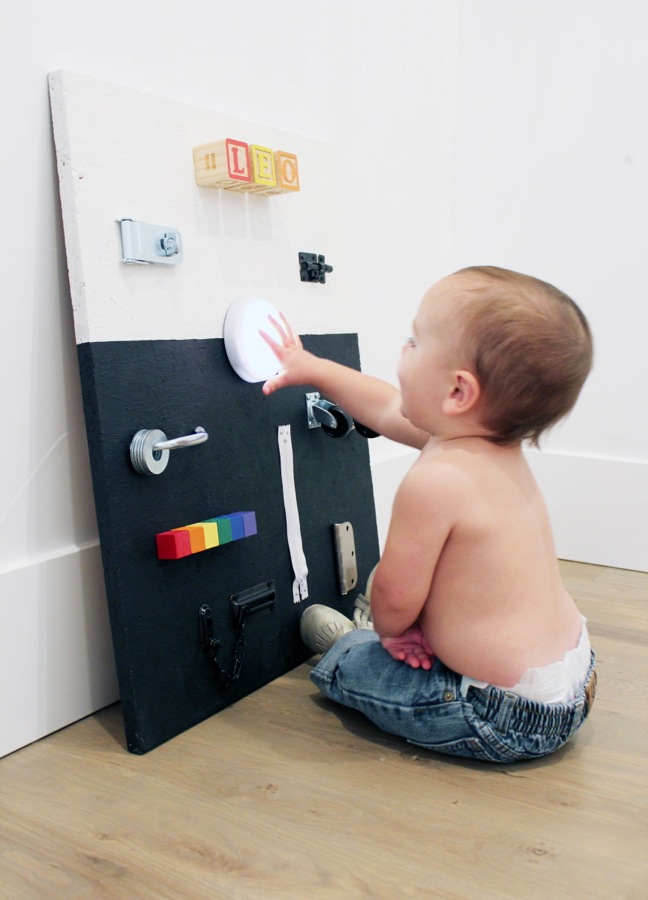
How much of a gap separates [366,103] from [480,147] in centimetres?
35

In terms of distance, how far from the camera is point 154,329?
108 centimetres

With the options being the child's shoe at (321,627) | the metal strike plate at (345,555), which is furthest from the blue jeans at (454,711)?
the metal strike plate at (345,555)

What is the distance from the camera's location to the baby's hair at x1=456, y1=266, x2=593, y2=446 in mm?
903

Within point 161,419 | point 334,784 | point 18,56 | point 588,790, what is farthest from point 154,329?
point 588,790

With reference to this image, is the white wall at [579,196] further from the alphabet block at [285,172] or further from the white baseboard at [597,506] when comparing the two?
the alphabet block at [285,172]

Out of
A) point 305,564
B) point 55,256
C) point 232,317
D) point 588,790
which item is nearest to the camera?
point 588,790

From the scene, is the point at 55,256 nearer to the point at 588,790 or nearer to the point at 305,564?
the point at 305,564

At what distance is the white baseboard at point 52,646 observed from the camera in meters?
1.03

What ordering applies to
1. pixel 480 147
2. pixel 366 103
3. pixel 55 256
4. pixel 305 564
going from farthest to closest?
pixel 480 147 → pixel 366 103 → pixel 305 564 → pixel 55 256

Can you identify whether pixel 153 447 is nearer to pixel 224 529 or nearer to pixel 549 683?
pixel 224 529

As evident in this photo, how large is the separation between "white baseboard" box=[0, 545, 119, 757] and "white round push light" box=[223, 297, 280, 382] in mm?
300

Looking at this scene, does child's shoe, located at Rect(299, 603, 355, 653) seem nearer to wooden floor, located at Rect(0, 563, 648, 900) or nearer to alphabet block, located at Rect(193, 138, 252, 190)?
wooden floor, located at Rect(0, 563, 648, 900)

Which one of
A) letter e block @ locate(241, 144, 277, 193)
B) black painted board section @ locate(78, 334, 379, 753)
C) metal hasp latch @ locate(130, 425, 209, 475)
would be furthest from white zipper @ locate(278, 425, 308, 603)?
letter e block @ locate(241, 144, 277, 193)

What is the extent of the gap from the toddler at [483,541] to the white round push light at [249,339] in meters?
0.25
